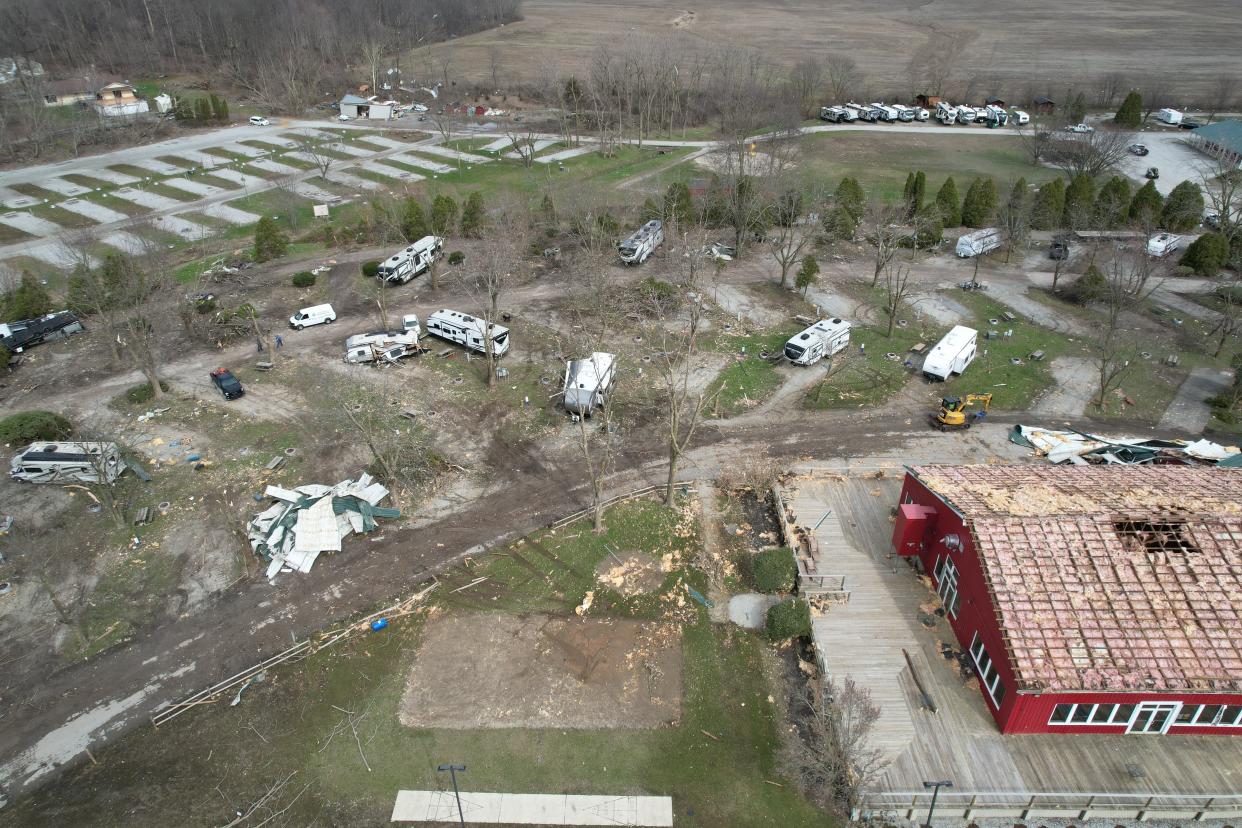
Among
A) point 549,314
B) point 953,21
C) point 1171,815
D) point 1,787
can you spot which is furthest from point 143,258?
point 953,21

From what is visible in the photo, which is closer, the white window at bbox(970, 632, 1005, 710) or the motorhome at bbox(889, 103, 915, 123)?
the white window at bbox(970, 632, 1005, 710)

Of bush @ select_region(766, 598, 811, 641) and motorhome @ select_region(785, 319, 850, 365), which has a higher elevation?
motorhome @ select_region(785, 319, 850, 365)

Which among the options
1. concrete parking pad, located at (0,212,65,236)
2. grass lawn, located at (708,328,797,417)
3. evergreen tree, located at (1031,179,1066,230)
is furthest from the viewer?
evergreen tree, located at (1031,179,1066,230)

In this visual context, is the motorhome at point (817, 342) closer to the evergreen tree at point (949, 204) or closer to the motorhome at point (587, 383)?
the motorhome at point (587, 383)

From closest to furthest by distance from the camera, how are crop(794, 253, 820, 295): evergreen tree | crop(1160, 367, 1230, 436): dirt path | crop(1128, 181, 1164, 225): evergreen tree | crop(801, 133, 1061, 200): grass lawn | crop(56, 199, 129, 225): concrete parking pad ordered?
crop(1160, 367, 1230, 436): dirt path < crop(794, 253, 820, 295): evergreen tree < crop(1128, 181, 1164, 225): evergreen tree < crop(56, 199, 129, 225): concrete parking pad < crop(801, 133, 1061, 200): grass lawn

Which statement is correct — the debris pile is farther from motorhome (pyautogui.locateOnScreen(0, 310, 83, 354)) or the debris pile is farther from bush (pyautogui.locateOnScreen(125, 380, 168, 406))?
motorhome (pyautogui.locateOnScreen(0, 310, 83, 354))

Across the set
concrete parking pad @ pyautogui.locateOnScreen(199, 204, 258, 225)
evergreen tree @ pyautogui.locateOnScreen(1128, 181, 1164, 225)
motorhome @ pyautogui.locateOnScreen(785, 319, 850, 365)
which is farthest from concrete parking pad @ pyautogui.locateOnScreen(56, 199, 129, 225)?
evergreen tree @ pyautogui.locateOnScreen(1128, 181, 1164, 225)
